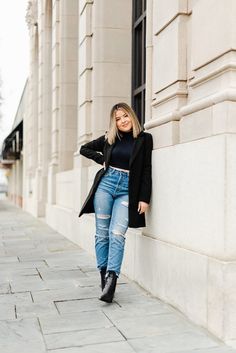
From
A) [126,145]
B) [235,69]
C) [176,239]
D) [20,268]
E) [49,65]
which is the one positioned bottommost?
[20,268]

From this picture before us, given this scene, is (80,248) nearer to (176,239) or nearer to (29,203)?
(176,239)

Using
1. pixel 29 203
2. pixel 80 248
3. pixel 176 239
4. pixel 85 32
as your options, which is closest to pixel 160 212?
pixel 176 239

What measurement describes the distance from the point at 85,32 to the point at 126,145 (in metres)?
4.60

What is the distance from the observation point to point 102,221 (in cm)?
523

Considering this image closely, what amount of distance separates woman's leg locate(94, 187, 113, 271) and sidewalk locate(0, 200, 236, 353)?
446 millimetres

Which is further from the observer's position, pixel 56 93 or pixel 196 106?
pixel 56 93

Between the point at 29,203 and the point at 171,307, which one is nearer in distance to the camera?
the point at 171,307

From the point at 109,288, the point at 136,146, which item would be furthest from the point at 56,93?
the point at 109,288

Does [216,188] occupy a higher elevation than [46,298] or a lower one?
higher

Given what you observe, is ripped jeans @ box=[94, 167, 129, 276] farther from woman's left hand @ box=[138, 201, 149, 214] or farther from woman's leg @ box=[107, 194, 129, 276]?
woman's left hand @ box=[138, 201, 149, 214]

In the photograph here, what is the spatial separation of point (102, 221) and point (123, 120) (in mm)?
1089

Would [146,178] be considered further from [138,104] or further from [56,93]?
[56,93]

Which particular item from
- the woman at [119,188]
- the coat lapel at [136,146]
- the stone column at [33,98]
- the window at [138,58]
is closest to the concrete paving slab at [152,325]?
the woman at [119,188]

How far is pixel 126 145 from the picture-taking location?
5184 mm
